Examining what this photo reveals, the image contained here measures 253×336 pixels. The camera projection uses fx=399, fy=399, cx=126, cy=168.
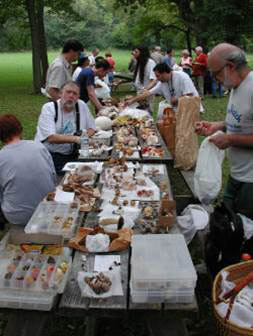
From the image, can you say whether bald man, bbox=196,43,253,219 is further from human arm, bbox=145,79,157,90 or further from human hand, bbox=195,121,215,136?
human arm, bbox=145,79,157,90

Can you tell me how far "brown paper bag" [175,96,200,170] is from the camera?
5598 millimetres

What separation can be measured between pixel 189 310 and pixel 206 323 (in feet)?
4.24

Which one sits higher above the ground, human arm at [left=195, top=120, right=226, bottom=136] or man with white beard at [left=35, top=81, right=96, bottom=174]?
human arm at [left=195, top=120, right=226, bottom=136]

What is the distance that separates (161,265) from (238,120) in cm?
136

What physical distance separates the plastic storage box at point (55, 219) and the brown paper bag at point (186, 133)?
318 cm

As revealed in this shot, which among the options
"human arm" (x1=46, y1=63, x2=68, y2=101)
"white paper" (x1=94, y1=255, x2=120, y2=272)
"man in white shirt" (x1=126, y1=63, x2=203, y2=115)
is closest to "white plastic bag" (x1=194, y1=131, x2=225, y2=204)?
"white paper" (x1=94, y1=255, x2=120, y2=272)

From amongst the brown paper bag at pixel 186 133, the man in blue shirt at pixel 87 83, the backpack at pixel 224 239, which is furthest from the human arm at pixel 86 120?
the backpack at pixel 224 239

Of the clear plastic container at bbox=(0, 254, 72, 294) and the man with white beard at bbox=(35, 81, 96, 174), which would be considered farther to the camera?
the man with white beard at bbox=(35, 81, 96, 174)

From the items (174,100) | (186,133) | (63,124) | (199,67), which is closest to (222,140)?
(63,124)

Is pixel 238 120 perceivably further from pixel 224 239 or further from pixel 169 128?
pixel 169 128

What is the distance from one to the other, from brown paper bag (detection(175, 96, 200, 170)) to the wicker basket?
3451 millimetres

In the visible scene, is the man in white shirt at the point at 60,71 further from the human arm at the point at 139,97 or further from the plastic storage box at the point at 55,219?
the plastic storage box at the point at 55,219

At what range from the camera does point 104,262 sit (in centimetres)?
215

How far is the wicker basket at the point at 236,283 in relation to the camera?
1932 mm
